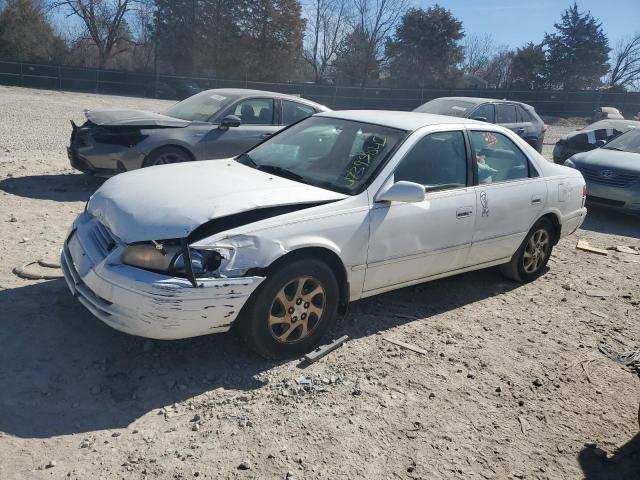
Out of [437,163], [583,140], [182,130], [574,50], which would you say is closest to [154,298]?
[437,163]

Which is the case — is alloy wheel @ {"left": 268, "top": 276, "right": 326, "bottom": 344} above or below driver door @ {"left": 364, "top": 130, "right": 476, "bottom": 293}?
below

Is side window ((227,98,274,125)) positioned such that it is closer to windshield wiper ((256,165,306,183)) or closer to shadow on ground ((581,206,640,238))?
windshield wiper ((256,165,306,183))

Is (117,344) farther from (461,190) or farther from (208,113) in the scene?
(208,113)

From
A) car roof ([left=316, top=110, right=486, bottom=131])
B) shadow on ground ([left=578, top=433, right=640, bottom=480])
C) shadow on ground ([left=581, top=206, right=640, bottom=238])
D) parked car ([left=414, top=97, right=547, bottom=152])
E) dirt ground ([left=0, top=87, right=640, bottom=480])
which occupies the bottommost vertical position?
shadow on ground ([left=578, top=433, right=640, bottom=480])

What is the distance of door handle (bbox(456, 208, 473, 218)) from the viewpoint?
4406 millimetres

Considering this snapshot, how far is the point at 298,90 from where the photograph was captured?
93.4ft

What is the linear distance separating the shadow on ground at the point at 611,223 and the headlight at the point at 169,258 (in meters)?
6.98

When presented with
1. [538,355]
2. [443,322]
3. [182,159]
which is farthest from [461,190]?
[182,159]

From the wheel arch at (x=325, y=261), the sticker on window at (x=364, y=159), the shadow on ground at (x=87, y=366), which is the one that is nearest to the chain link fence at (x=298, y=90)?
the sticker on window at (x=364, y=159)

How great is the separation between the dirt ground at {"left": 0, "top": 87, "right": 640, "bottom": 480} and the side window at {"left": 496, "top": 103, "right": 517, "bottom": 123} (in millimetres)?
7794

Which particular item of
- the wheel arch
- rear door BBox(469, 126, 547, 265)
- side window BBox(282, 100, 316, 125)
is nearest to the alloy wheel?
the wheel arch

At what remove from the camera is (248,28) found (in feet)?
126

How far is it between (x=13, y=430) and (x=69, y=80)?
89.2ft

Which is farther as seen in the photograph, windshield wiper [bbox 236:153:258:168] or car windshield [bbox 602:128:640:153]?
car windshield [bbox 602:128:640:153]
